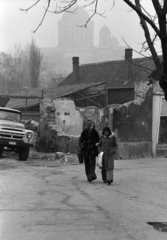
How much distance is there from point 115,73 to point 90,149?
33.0 m

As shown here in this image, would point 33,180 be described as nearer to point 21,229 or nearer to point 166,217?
point 166,217

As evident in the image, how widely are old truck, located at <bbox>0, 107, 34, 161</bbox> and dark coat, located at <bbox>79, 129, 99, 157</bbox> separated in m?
7.06

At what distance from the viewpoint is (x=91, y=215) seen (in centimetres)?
793

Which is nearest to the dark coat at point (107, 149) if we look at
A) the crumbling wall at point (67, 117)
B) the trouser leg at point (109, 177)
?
the trouser leg at point (109, 177)

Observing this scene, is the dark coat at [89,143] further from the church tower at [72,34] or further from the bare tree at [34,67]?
the church tower at [72,34]

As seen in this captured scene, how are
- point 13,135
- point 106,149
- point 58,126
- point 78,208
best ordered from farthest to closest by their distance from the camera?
point 58,126, point 13,135, point 106,149, point 78,208

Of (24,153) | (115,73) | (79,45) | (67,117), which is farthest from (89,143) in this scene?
(79,45)

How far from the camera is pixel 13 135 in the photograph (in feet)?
65.6

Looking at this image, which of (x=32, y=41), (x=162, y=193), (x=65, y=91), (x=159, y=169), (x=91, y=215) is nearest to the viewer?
(x=91, y=215)

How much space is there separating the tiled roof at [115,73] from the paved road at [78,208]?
28319mm

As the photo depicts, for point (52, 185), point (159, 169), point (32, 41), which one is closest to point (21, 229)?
point (52, 185)

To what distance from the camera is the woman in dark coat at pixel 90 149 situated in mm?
12945

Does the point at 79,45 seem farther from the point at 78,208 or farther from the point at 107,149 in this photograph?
the point at 78,208

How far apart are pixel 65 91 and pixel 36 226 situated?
Result: 1058 inches
